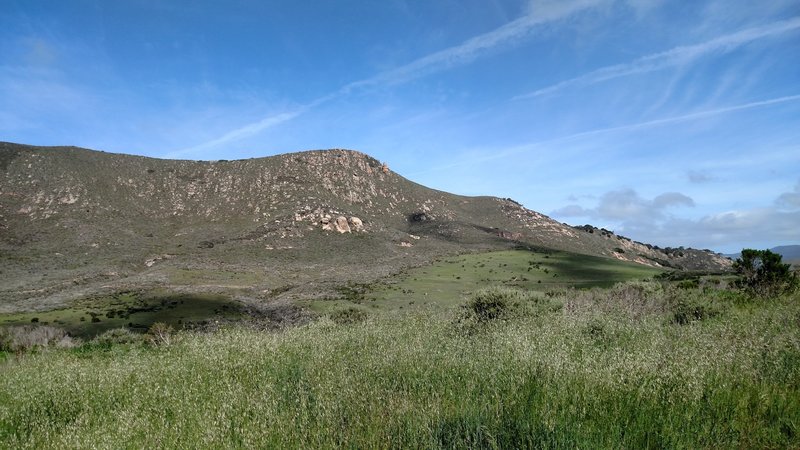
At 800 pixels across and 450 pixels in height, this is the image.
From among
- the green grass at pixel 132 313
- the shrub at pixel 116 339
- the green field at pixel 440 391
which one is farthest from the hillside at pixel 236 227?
the green field at pixel 440 391

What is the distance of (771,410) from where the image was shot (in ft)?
19.4

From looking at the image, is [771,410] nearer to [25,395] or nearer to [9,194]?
[25,395]

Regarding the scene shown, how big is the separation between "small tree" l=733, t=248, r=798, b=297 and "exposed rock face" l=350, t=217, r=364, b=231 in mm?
65887

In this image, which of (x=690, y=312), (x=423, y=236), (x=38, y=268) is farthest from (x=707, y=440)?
(x=423, y=236)

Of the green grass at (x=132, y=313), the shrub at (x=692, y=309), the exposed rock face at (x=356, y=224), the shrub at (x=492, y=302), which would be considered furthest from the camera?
the exposed rock face at (x=356, y=224)

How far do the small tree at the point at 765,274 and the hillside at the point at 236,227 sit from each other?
31.4m

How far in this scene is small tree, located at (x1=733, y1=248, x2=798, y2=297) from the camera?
49.9 ft

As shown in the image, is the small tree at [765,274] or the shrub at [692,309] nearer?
the shrub at [692,309]

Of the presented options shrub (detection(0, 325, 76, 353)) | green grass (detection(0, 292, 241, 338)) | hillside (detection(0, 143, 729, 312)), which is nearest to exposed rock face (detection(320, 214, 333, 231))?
hillside (detection(0, 143, 729, 312))

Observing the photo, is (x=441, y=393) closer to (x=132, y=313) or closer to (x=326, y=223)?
(x=132, y=313)

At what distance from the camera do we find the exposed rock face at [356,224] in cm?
8200

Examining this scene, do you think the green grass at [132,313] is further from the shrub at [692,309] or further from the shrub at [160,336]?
the shrub at [692,309]

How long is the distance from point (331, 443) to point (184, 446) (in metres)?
1.94

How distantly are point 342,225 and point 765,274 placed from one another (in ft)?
223
